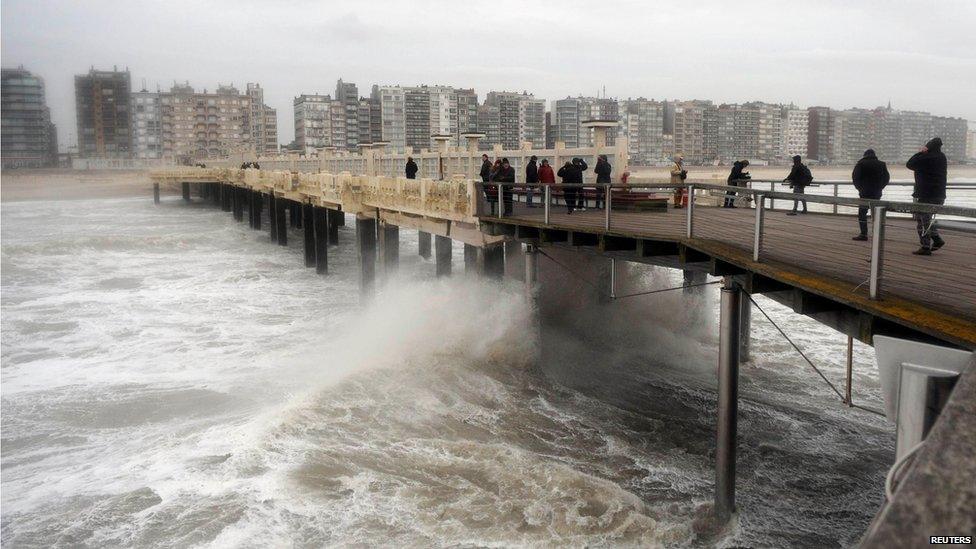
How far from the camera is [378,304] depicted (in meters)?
19.4

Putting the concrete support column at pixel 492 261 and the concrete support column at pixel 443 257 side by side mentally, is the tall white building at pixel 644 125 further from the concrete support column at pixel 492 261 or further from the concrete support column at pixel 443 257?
the concrete support column at pixel 492 261

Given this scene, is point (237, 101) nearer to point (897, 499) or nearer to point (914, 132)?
point (914, 132)

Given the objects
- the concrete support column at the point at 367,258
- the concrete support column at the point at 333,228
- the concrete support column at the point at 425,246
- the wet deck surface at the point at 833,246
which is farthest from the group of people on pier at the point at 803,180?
the concrete support column at the point at 333,228

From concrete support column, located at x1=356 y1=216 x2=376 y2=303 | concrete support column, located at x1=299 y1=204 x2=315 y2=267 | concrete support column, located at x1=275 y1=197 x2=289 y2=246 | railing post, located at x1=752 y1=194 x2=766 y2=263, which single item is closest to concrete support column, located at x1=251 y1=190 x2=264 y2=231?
concrete support column, located at x1=275 y1=197 x2=289 y2=246

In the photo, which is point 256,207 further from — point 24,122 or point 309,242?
point 24,122

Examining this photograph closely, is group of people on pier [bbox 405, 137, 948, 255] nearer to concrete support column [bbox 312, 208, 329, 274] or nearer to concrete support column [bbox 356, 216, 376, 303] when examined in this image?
concrete support column [bbox 356, 216, 376, 303]

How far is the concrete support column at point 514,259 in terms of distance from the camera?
53.2ft

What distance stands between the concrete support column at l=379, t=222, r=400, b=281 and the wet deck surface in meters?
7.42

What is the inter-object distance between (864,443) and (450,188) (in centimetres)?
888

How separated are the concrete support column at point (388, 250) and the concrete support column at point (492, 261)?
235 inches

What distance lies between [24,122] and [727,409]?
184708 millimetres

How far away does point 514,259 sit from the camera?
16344mm

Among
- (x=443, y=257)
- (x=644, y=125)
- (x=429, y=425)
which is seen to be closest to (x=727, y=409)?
(x=429, y=425)

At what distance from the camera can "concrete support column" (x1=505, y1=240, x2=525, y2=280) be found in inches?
639
